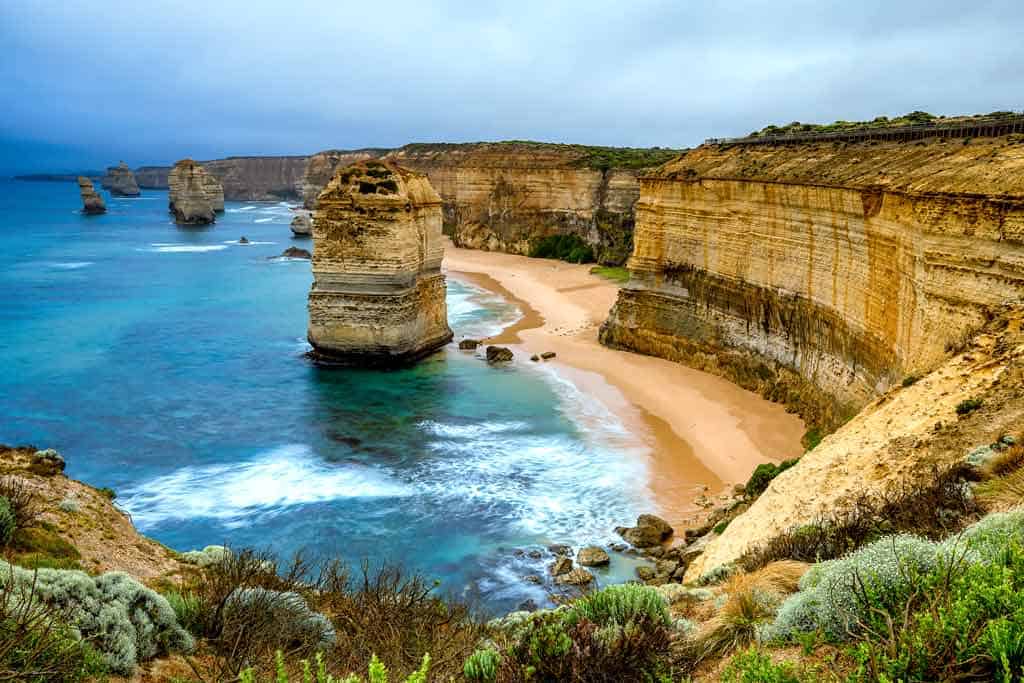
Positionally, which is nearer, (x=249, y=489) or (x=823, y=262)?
(x=249, y=489)

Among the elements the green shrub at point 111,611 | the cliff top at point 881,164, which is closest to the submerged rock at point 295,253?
the cliff top at point 881,164

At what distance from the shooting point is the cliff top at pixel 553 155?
61.4 metres

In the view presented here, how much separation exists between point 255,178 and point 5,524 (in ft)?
522

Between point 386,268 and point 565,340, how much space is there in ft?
30.2

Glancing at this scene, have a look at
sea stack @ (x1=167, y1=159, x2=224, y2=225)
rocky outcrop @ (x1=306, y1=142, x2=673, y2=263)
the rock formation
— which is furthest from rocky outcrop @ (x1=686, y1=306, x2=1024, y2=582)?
sea stack @ (x1=167, y1=159, x2=224, y2=225)

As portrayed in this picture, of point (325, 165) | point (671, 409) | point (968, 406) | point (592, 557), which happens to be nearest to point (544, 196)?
point (671, 409)

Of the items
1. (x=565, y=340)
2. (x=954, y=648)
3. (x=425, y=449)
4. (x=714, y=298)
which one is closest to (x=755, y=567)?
(x=954, y=648)

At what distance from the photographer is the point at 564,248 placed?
61.1 m

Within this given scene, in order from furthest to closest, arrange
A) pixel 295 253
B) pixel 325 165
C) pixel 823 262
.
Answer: pixel 325 165
pixel 295 253
pixel 823 262

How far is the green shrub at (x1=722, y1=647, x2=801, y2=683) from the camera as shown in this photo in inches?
171

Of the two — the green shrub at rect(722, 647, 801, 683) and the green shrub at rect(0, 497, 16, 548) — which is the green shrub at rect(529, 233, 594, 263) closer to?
the green shrub at rect(0, 497, 16, 548)

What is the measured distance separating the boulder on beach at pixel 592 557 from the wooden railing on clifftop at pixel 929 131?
41.5 ft

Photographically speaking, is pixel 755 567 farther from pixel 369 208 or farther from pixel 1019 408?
pixel 369 208

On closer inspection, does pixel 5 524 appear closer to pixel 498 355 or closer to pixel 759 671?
pixel 759 671
